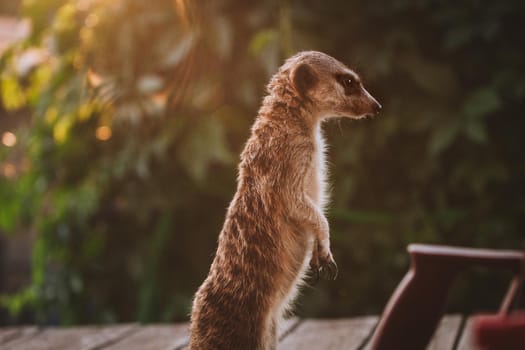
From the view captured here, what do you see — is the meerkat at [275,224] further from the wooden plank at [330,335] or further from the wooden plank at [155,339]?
the wooden plank at [155,339]

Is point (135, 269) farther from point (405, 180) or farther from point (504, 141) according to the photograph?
point (504, 141)

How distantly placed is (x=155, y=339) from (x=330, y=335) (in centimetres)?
72

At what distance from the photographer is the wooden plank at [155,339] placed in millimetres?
2766

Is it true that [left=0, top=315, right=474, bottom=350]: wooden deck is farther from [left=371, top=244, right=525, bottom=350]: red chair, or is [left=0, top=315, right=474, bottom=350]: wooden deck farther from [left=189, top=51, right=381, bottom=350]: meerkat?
[left=189, top=51, right=381, bottom=350]: meerkat

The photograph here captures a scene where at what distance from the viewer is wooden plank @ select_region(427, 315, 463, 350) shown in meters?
2.59

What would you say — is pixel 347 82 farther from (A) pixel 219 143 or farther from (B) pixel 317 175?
(A) pixel 219 143

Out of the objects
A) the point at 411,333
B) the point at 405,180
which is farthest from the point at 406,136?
the point at 411,333

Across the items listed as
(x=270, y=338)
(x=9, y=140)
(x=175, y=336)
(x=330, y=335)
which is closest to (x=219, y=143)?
(x=175, y=336)

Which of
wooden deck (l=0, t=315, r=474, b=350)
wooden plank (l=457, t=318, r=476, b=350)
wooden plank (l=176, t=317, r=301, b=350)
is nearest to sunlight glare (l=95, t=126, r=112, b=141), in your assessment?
wooden deck (l=0, t=315, r=474, b=350)

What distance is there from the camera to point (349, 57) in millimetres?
4258

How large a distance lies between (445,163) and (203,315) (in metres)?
3.12

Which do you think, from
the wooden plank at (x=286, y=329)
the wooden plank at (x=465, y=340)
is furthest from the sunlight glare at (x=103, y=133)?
the wooden plank at (x=465, y=340)

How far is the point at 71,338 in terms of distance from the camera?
3.01 meters

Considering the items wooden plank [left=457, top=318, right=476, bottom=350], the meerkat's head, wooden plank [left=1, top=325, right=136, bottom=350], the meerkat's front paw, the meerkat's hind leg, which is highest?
the meerkat's head
